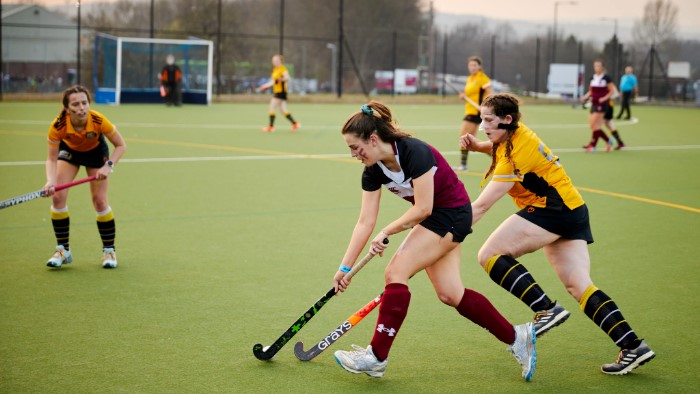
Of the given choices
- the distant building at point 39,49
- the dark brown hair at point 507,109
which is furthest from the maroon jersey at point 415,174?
the distant building at point 39,49

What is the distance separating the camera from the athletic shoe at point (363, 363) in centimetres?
472

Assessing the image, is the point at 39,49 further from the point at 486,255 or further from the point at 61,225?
the point at 486,255

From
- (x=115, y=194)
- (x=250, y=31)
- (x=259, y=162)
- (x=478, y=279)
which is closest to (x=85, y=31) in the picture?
(x=250, y=31)

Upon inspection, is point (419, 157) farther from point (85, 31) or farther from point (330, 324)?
point (85, 31)

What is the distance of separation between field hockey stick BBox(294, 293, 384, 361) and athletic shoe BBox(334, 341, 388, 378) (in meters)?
0.19

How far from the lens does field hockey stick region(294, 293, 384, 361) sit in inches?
197

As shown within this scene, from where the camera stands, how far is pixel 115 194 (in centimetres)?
1120

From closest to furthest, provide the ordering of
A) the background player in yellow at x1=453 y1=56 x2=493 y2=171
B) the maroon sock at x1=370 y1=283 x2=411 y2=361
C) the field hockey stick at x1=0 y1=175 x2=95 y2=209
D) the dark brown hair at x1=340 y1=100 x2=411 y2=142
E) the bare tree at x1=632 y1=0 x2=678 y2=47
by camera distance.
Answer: the dark brown hair at x1=340 y1=100 x2=411 y2=142, the maroon sock at x1=370 y1=283 x2=411 y2=361, the field hockey stick at x1=0 y1=175 x2=95 y2=209, the background player in yellow at x1=453 y1=56 x2=493 y2=171, the bare tree at x1=632 y1=0 x2=678 y2=47

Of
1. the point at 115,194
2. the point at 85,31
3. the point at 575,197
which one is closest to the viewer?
the point at 575,197

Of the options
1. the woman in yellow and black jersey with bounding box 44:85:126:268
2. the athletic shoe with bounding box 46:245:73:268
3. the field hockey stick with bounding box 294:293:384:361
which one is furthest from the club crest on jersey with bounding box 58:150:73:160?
the field hockey stick with bounding box 294:293:384:361

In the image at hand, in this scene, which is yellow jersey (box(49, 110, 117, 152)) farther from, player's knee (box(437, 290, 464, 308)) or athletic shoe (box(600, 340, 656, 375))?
athletic shoe (box(600, 340, 656, 375))

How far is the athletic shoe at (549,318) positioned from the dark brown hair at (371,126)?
1.58 metres

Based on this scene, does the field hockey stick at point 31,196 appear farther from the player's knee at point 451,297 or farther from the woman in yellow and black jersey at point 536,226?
the woman in yellow and black jersey at point 536,226

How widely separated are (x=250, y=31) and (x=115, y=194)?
42.6 m
